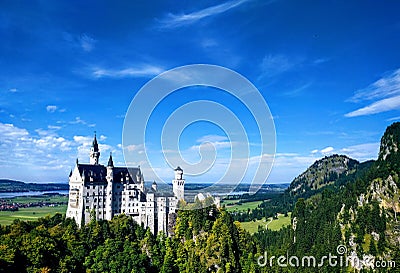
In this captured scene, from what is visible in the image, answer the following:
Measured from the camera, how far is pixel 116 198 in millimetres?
72688

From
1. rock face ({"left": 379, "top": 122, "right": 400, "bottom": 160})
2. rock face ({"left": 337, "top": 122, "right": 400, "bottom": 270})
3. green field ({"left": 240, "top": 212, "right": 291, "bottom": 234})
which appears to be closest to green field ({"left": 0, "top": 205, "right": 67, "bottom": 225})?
green field ({"left": 240, "top": 212, "right": 291, "bottom": 234})

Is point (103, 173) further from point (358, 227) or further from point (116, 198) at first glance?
point (358, 227)

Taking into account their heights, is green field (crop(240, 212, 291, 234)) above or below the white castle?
below

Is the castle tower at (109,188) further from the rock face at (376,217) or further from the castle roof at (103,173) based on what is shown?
the rock face at (376,217)

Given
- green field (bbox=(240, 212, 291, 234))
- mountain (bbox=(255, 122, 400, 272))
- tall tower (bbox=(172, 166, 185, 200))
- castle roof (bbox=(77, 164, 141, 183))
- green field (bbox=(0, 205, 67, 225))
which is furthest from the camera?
green field (bbox=(240, 212, 291, 234))

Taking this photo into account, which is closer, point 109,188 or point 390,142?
point 109,188

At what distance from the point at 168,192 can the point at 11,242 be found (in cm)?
3242

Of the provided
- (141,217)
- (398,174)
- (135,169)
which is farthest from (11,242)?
(398,174)

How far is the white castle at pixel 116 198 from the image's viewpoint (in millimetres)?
68875

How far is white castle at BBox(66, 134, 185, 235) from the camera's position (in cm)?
6888

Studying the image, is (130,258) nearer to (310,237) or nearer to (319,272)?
(319,272)

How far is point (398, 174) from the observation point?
365 feet

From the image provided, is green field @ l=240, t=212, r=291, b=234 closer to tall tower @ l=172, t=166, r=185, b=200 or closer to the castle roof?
tall tower @ l=172, t=166, r=185, b=200

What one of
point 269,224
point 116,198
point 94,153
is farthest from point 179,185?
point 269,224
